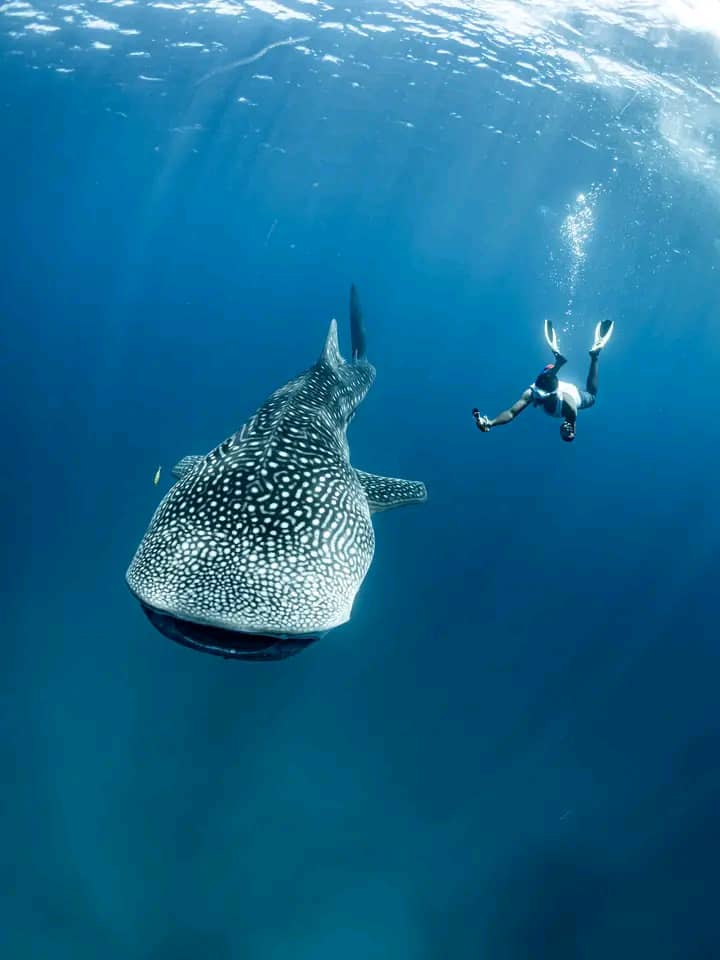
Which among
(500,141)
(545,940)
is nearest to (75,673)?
(545,940)

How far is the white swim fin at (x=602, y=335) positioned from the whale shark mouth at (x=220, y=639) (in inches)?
404

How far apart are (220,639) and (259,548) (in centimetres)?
66

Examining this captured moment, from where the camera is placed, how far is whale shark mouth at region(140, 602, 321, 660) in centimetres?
362

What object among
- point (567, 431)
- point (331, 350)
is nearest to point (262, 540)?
point (331, 350)

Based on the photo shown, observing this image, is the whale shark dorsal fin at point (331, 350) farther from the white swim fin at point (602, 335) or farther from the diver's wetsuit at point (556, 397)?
the white swim fin at point (602, 335)

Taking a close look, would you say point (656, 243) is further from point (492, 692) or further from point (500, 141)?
point (492, 692)

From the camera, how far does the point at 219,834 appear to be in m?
10.9

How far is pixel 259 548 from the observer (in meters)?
3.99

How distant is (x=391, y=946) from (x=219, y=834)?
12.1ft

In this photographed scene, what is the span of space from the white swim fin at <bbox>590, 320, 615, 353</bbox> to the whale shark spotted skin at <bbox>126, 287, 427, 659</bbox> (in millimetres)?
8152

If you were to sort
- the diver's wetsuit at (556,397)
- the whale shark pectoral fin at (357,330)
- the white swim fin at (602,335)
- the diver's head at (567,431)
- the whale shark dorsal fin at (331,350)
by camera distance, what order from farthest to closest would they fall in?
→ the whale shark pectoral fin at (357,330), the white swim fin at (602,335), the diver's wetsuit at (556,397), the diver's head at (567,431), the whale shark dorsal fin at (331,350)

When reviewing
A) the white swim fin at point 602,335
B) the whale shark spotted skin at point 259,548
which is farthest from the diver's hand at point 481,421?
the white swim fin at point 602,335

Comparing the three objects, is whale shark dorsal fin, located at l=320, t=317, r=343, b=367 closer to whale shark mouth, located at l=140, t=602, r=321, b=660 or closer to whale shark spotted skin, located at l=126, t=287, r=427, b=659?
whale shark spotted skin, located at l=126, t=287, r=427, b=659

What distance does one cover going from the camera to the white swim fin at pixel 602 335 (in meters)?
11.8
